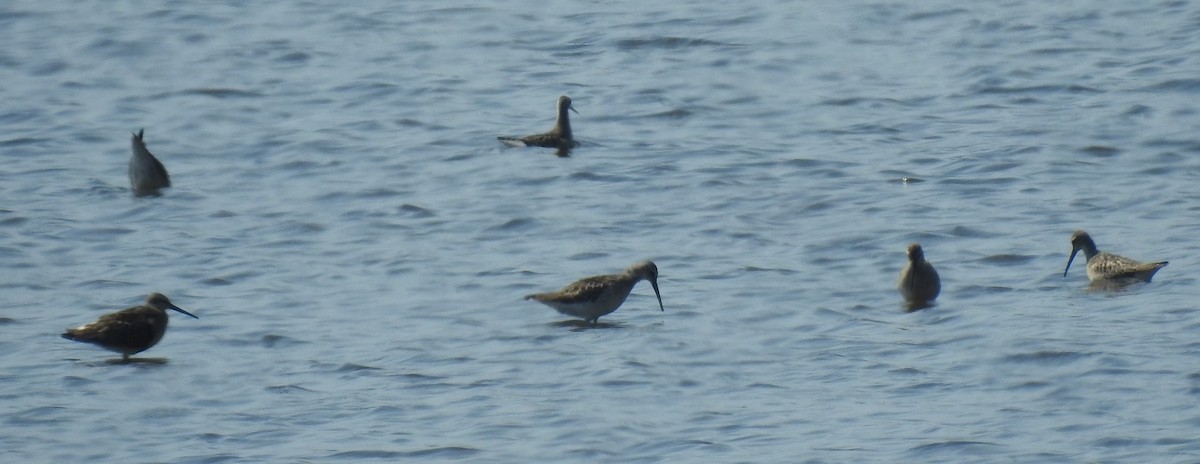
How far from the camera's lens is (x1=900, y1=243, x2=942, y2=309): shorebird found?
14.3 m

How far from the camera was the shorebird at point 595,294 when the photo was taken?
14.2 meters

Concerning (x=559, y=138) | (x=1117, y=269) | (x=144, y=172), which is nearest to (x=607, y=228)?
(x=559, y=138)

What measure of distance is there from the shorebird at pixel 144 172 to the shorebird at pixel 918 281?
7.72 metres

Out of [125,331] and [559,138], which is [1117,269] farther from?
[559,138]

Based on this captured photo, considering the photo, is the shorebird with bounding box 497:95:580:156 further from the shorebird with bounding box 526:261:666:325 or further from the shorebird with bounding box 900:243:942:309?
the shorebird with bounding box 900:243:942:309

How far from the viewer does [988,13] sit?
26766mm

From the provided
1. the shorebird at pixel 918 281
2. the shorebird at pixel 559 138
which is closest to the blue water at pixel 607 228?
the shorebird at pixel 918 281

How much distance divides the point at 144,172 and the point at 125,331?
5.90m

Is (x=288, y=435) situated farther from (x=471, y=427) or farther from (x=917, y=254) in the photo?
(x=917, y=254)

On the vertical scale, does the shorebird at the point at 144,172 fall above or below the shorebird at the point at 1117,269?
below

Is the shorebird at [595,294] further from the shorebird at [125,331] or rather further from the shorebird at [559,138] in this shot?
the shorebird at [559,138]

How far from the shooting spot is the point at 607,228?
56.2ft

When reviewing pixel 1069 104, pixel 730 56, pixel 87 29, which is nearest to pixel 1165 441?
pixel 1069 104

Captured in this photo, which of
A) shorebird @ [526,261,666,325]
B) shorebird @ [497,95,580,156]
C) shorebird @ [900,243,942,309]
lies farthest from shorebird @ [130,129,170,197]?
shorebird @ [900,243,942,309]
